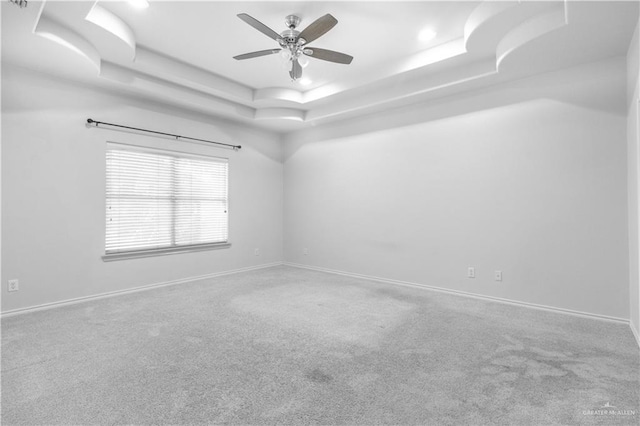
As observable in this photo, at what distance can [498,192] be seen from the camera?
12.7 ft

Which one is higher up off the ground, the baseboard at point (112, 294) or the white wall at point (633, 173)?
the white wall at point (633, 173)

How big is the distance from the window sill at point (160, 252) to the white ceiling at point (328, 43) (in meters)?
2.17

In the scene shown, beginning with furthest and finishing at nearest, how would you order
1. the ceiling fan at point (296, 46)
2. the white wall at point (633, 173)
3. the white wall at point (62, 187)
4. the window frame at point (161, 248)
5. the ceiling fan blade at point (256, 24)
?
1. the window frame at point (161, 248)
2. the white wall at point (62, 187)
3. the ceiling fan at point (296, 46)
4. the white wall at point (633, 173)
5. the ceiling fan blade at point (256, 24)

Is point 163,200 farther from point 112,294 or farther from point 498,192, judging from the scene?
point 498,192

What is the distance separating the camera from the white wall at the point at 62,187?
339 cm

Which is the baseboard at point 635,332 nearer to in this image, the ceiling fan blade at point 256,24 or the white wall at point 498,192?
the white wall at point 498,192

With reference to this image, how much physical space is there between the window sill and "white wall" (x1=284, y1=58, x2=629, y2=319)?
195 cm

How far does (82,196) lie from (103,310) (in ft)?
4.76

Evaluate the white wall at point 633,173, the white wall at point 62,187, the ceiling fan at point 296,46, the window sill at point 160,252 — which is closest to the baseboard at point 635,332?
the white wall at point 633,173

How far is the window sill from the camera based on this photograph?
4.15 m

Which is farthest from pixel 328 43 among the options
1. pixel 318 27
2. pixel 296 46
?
pixel 318 27

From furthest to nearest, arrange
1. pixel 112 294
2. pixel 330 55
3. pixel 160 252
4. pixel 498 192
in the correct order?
pixel 160 252, pixel 112 294, pixel 498 192, pixel 330 55

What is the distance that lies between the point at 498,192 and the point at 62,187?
5.27 m

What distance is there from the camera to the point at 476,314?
3400 millimetres
